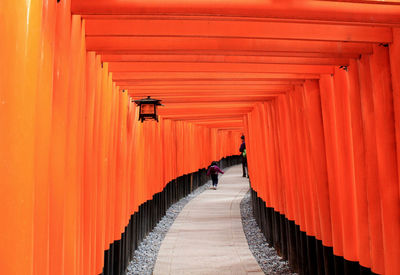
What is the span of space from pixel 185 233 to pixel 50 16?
769cm

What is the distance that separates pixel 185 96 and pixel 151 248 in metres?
3.48

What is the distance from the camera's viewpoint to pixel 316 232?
16.2ft

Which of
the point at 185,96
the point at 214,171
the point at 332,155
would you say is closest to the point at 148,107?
the point at 185,96

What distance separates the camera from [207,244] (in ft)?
26.1

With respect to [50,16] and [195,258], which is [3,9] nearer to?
[50,16]

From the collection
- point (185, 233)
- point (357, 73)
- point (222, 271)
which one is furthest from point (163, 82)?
point (185, 233)

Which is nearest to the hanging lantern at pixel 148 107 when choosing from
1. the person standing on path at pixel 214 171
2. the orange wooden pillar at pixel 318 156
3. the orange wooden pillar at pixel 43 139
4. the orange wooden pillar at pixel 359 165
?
Result: the orange wooden pillar at pixel 318 156

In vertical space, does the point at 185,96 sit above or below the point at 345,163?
above

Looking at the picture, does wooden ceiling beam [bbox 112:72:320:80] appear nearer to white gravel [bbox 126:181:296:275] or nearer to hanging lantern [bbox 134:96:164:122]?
hanging lantern [bbox 134:96:164:122]

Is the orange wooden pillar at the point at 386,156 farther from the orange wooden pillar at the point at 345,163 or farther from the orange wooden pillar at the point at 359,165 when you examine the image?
the orange wooden pillar at the point at 345,163

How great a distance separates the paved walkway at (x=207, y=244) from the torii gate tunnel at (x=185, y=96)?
3.01ft

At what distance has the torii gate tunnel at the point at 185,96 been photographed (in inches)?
64.9

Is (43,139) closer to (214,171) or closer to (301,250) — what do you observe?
(301,250)

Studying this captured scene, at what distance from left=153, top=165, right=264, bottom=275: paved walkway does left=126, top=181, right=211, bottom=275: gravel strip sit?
0.14 m
